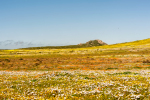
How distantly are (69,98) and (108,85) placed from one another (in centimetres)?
494

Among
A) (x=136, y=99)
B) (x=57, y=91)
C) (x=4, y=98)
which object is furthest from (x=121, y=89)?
(x=4, y=98)

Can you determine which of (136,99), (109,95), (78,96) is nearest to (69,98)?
(78,96)

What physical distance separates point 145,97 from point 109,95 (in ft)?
7.96

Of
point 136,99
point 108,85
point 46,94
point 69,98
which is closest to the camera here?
point 136,99

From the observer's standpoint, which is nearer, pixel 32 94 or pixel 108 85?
pixel 32 94

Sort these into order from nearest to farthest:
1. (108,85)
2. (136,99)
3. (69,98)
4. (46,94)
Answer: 1. (136,99)
2. (69,98)
3. (46,94)
4. (108,85)

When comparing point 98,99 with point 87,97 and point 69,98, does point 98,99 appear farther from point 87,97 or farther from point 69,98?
point 69,98

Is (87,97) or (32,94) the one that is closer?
(87,97)

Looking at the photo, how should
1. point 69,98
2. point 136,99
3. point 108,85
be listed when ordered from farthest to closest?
point 108,85 → point 69,98 → point 136,99

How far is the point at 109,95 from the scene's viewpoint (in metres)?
10.6

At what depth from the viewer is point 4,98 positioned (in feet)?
35.2

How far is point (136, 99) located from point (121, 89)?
2.60 metres

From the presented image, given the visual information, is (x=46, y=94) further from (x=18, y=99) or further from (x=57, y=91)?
(x=18, y=99)

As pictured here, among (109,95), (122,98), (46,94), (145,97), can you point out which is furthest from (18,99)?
(145,97)
